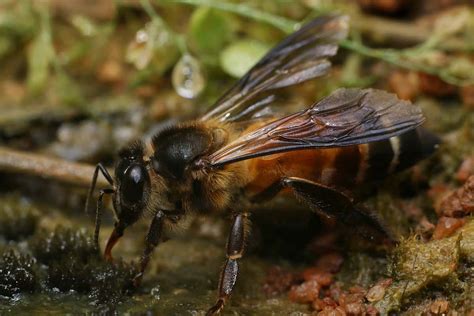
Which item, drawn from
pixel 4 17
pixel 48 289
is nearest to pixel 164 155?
pixel 48 289

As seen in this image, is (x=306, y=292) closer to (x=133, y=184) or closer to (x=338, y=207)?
(x=338, y=207)

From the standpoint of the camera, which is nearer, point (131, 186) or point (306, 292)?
point (131, 186)

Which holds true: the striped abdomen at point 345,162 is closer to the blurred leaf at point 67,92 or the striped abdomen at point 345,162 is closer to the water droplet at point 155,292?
the water droplet at point 155,292

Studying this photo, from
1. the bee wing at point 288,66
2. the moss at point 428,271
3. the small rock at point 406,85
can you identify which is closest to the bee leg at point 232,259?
the moss at point 428,271

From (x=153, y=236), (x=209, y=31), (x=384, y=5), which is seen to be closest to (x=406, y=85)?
(x=384, y=5)

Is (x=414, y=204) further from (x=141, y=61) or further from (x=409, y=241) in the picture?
(x=141, y=61)

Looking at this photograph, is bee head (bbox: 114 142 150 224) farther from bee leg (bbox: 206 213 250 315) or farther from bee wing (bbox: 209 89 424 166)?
bee leg (bbox: 206 213 250 315)
